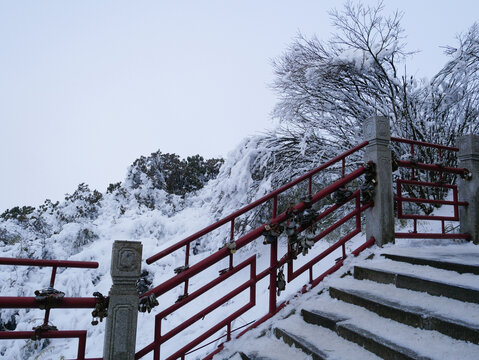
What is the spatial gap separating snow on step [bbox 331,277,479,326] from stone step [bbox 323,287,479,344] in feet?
0.17

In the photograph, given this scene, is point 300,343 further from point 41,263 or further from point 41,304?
point 41,263

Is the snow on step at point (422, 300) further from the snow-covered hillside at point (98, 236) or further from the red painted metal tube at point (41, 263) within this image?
the snow-covered hillside at point (98, 236)

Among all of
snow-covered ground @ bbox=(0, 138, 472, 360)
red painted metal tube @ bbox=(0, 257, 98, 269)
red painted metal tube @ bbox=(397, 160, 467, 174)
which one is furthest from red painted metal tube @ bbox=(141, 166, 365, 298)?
snow-covered ground @ bbox=(0, 138, 472, 360)

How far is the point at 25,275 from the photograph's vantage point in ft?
24.4

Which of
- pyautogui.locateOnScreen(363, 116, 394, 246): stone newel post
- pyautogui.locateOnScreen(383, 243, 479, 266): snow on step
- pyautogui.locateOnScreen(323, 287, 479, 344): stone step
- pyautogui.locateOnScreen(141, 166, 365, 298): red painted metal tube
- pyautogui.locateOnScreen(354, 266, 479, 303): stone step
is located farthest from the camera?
pyautogui.locateOnScreen(363, 116, 394, 246): stone newel post

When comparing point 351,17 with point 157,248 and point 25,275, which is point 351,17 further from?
point 25,275

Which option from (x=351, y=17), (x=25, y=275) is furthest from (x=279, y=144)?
(x=25, y=275)

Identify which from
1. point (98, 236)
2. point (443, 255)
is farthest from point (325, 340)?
point (98, 236)

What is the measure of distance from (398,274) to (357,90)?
17.0 feet

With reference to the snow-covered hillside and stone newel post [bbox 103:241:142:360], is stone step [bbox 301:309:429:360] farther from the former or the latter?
the snow-covered hillside

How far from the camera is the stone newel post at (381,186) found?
4.28 metres

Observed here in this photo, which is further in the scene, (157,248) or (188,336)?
(157,248)

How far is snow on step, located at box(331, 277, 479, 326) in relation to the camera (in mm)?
2436

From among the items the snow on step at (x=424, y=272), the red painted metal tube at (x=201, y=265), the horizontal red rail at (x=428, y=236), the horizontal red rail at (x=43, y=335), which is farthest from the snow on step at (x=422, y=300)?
the horizontal red rail at (x=43, y=335)
